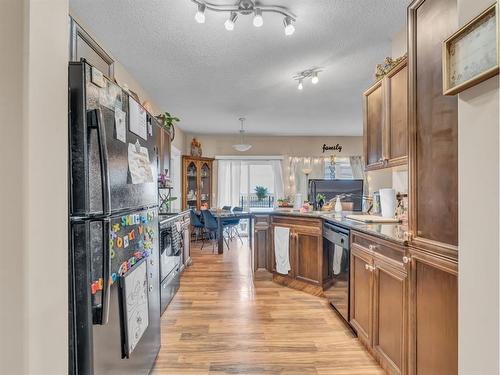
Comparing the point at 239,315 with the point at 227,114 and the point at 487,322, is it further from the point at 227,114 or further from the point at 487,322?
the point at 227,114

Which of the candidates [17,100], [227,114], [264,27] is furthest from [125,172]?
[227,114]

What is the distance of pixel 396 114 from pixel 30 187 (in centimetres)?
221

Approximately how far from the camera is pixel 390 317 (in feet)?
5.58

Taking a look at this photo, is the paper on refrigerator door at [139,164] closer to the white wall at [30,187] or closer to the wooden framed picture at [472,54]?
the white wall at [30,187]

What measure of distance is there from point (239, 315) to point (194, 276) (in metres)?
1.38

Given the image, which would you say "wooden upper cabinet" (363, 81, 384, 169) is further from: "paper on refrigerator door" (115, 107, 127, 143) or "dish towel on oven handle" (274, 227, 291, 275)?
"paper on refrigerator door" (115, 107, 127, 143)

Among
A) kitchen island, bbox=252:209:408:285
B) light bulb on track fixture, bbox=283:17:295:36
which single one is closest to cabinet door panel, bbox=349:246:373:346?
kitchen island, bbox=252:209:408:285

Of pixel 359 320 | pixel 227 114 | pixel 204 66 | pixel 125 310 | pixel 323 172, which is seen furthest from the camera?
pixel 323 172

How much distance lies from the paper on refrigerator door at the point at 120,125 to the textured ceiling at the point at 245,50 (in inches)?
50.7

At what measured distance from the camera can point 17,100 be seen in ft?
2.57

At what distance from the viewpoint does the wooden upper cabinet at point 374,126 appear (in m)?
2.38

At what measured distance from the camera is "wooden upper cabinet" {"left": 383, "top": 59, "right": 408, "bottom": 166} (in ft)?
6.51

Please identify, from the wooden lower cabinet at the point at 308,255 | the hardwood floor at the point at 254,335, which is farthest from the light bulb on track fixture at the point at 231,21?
the hardwood floor at the point at 254,335

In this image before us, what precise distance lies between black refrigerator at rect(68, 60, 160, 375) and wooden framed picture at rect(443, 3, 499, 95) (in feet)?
4.23
